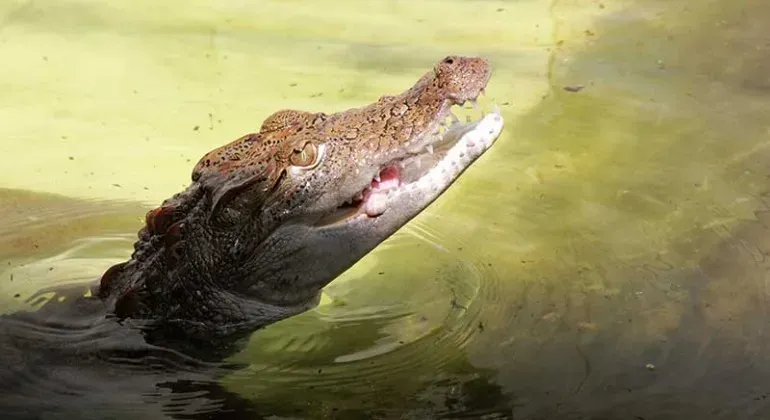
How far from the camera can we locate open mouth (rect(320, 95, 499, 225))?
318 cm

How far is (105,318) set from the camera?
3.66 metres

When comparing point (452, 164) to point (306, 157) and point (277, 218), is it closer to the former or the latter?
point (306, 157)

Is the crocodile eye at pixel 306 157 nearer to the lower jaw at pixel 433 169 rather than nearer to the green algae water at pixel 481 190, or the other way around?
the lower jaw at pixel 433 169

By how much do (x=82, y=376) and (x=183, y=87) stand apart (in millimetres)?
2620

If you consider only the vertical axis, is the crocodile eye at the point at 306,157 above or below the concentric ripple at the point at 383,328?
A: above

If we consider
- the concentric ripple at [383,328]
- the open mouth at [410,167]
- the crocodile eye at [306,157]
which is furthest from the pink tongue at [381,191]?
the concentric ripple at [383,328]

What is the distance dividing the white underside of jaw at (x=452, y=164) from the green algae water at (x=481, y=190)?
25.5 inches

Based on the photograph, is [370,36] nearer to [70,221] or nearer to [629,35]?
[629,35]

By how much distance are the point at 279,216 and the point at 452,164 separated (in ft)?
1.94

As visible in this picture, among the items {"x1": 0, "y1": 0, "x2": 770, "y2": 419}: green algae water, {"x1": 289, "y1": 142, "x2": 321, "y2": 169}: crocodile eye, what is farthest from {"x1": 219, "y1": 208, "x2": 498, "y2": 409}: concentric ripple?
{"x1": 289, "y1": 142, "x2": 321, "y2": 169}: crocodile eye

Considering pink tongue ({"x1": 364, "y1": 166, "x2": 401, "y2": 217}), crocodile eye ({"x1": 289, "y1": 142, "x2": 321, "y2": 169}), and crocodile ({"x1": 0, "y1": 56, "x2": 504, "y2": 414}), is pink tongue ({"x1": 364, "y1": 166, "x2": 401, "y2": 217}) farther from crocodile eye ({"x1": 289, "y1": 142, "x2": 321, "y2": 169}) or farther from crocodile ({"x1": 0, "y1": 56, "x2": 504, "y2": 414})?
crocodile eye ({"x1": 289, "y1": 142, "x2": 321, "y2": 169})

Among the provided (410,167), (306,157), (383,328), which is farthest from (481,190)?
(306,157)

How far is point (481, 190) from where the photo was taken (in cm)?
462

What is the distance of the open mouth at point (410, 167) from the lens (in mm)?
3176
